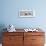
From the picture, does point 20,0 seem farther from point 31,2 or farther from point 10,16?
point 10,16

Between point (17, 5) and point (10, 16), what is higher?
point (17, 5)

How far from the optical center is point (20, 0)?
3.76 metres

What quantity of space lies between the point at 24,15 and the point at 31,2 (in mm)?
492

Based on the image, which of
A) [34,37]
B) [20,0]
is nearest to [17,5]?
[20,0]

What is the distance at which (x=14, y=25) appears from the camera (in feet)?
12.5

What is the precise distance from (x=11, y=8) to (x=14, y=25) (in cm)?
58

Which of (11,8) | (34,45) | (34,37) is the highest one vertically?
(11,8)

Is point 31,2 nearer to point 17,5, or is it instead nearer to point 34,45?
point 17,5

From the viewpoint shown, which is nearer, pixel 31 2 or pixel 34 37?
pixel 34 37

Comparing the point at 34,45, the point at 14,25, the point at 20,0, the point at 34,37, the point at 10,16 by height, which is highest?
the point at 20,0

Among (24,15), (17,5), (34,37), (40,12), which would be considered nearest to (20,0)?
(17,5)

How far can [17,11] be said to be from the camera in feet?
12.4

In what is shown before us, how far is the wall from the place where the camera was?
12.3 feet

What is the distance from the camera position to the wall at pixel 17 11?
3.76 metres
